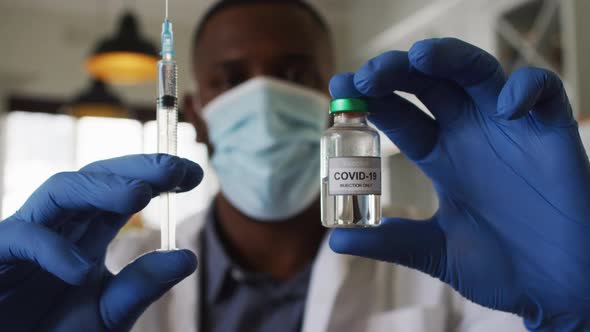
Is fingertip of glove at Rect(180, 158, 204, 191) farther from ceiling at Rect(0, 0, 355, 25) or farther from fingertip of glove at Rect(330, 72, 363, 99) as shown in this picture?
ceiling at Rect(0, 0, 355, 25)

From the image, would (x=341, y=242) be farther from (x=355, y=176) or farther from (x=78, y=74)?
(x=78, y=74)

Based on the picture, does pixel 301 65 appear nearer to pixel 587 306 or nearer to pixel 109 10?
pixel 587 306

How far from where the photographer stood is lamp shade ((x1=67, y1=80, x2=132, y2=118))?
3.31 metres

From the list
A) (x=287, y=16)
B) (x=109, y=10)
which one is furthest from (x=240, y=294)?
(x=109, y=10)

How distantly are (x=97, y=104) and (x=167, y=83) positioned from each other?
8.74 feet

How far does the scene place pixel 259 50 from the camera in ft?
4.68

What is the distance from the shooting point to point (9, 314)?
0.85m

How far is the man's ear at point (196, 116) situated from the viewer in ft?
5.00

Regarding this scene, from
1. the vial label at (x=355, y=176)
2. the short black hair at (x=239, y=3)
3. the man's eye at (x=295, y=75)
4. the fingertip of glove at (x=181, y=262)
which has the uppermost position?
the short black hair at (x=239, y=3)

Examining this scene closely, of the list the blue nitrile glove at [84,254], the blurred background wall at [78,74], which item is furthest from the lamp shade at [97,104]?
the blue nitrile glove at [84,254]

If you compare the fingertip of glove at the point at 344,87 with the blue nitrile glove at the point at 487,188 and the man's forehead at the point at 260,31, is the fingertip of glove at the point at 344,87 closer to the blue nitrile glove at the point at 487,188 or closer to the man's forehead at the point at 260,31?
the blue nitrile glove at the point at 487,188

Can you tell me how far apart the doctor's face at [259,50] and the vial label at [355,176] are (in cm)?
70

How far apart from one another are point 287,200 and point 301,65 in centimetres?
35

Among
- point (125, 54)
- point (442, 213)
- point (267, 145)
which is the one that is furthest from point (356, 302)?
point (125, 54)
